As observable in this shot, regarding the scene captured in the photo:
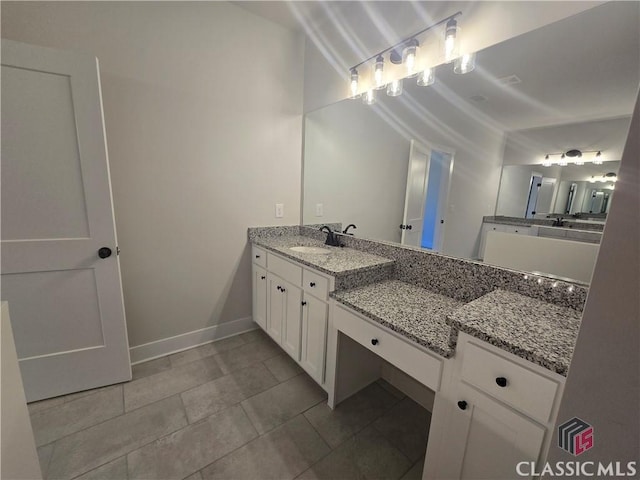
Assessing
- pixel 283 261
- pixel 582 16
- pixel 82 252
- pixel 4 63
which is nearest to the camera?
pixel 582 16

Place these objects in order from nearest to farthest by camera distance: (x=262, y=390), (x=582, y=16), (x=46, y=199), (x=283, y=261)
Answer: (x=582, y=16) < (x=46, y=199) < (x=262, y=390) < (x=283, y=261)

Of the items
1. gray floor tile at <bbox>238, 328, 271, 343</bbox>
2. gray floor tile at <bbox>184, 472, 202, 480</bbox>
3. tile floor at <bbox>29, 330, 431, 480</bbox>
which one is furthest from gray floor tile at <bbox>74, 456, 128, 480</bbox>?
gray floor tile at <bbox>238, 328, 271, 343</bbox>

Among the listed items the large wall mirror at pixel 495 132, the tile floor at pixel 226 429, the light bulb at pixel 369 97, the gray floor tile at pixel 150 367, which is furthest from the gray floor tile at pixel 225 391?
the light bulb at pixel 369 97

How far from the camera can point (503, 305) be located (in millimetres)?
1055

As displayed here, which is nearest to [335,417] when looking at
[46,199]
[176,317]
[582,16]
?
[176,317]

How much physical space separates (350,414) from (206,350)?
1284 millimetres

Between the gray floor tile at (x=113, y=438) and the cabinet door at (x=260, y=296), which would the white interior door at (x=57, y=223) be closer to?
the gray floor tile at (x=113, y=438)

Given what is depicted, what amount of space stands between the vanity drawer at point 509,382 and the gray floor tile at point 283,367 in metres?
1.31

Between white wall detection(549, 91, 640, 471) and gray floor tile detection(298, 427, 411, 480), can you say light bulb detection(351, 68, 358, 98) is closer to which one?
white wall detection(549, 91, 640, 471)

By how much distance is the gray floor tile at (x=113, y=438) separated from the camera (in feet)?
4.11

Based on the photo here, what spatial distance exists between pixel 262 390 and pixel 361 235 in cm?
132

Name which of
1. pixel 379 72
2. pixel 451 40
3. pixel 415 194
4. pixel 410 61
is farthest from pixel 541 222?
pixel 379 72

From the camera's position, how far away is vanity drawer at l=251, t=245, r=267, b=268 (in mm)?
2145

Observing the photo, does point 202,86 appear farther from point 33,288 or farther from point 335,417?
point 335,417
